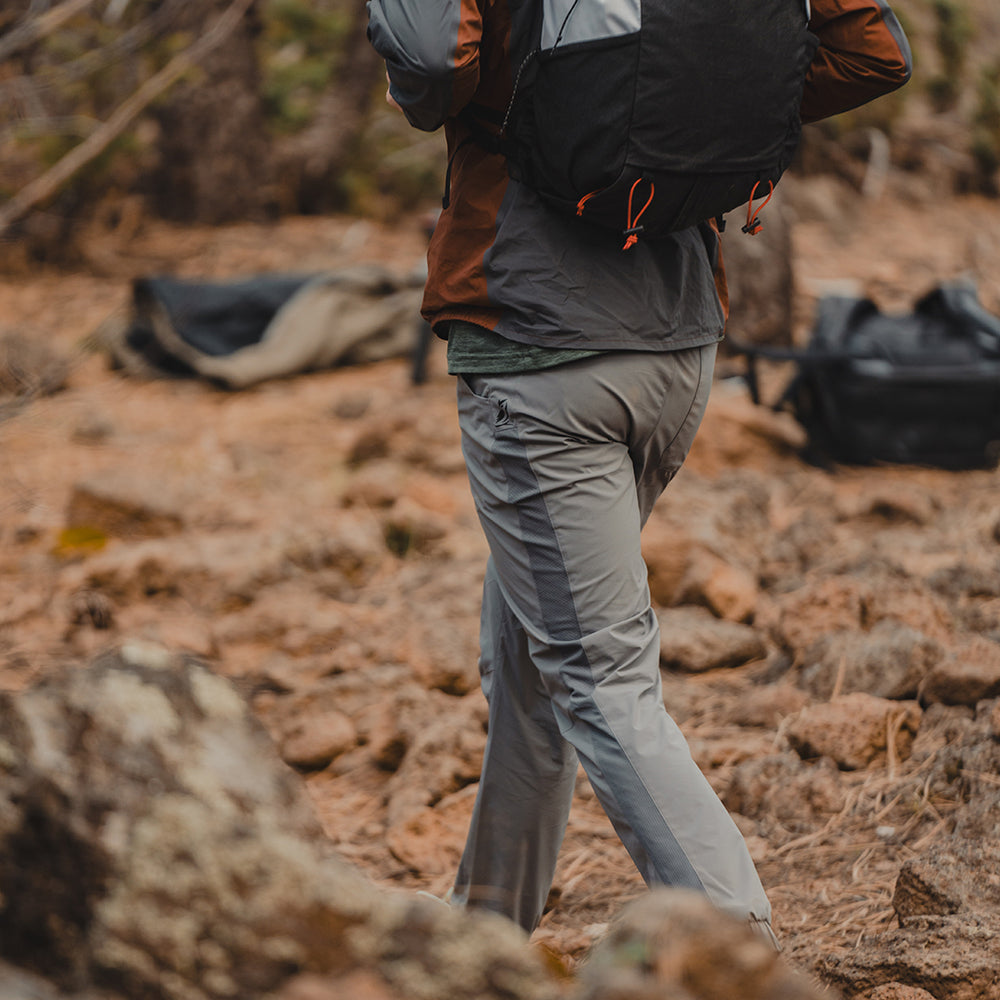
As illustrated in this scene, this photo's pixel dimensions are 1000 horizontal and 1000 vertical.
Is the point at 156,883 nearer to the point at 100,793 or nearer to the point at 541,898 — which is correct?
the point at 100,793

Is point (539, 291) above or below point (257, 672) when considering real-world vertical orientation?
above

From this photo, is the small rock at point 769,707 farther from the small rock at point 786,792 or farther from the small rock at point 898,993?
the small rock at point 898,993

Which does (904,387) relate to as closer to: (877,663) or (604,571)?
(877,663)

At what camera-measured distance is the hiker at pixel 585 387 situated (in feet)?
5.97

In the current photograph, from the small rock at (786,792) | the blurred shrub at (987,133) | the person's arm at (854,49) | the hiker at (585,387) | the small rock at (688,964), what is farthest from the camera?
the blurred shrub at (987,133)

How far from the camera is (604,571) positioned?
188cm

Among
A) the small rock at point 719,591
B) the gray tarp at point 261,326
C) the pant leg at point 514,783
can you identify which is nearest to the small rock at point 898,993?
the pant leg at point 514,783

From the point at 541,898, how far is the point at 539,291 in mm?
1226

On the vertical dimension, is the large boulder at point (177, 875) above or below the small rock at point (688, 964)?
above

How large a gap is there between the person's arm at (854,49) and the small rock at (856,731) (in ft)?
5.38

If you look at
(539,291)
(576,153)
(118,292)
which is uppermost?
(576,153)

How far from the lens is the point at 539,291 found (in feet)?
6.04

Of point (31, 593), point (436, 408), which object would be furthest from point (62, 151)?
point (31, 593)

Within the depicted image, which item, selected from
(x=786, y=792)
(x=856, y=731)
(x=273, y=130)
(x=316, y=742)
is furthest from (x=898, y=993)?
(x=273, y=130)
